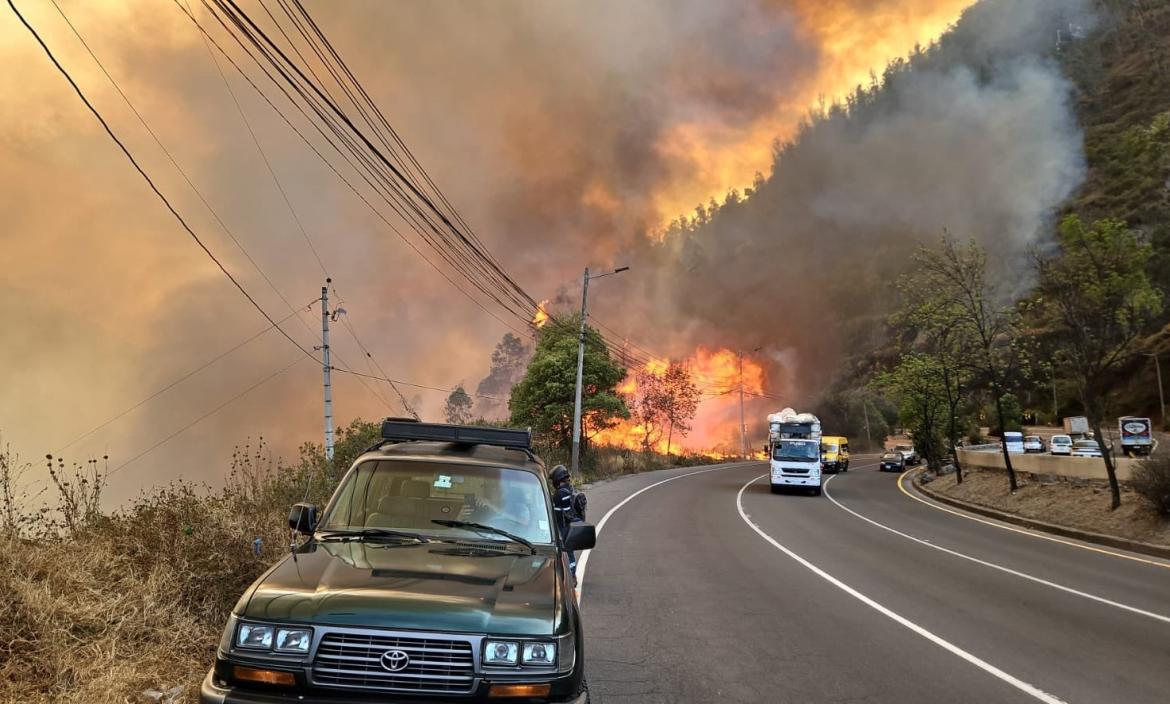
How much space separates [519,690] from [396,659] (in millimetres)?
549

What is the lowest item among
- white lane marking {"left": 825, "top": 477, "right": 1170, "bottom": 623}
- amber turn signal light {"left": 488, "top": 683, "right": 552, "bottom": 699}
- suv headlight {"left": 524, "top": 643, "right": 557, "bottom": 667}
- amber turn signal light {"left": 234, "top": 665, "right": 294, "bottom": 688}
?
white lane marking {"left": 825, "top": 477, "right": 1170, "bottom": 623}

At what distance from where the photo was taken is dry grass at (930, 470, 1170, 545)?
14.8 m

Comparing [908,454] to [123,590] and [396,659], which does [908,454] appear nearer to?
[123,590]

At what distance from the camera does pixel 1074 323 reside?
17.9 meters

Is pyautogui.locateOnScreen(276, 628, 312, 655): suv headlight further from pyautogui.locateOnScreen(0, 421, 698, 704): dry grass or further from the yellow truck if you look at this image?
the yellow truck

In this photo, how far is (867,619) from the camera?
24.5 ft

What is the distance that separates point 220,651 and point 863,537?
1427 cm

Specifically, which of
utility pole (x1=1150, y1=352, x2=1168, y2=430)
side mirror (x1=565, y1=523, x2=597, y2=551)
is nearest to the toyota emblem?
side mirror (x1=565, y1=523, x2=597, y2=551)

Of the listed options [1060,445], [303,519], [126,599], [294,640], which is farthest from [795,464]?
[1060,445]

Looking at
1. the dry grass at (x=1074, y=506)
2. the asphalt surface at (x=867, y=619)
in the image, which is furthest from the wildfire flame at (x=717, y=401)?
the asphalt surface at (x=867, y=619)

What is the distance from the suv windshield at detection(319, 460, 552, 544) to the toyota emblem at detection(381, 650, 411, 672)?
1238mm

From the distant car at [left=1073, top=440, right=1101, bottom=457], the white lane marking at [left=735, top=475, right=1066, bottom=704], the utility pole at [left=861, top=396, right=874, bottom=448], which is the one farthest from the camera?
the utility pole at [left=861, top=396, right=874, bottom=448]

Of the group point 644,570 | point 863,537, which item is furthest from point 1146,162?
point 644,570

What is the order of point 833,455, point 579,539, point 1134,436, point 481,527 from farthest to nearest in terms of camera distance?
point 833,455
point 1134,436
point 579,539
point 481,527
